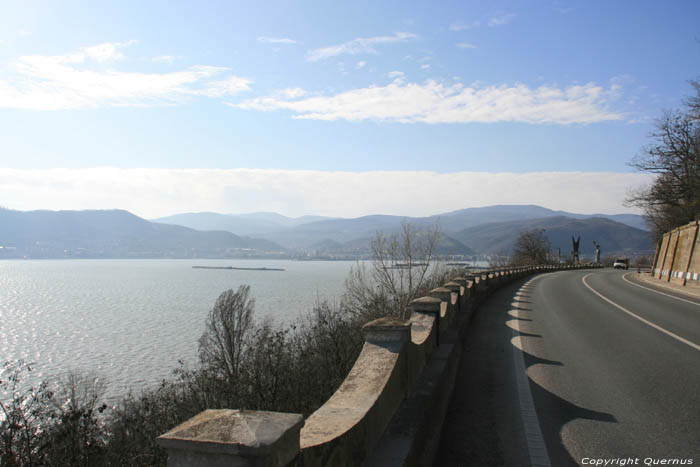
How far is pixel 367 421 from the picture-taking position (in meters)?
3.21

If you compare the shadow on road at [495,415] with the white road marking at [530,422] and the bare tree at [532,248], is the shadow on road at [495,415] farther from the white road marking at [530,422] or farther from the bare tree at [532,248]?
the bare tree at [532,248]

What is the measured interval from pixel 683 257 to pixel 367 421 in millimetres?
33742

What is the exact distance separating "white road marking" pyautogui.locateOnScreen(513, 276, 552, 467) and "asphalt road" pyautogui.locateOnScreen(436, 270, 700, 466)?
1cm

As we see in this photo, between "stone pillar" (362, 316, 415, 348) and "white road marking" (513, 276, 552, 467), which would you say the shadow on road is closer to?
"white road marking" (513, 276, 552, 467)

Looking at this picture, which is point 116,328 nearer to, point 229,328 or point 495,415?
point 229,328

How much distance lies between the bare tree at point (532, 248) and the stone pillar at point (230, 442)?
76045mm

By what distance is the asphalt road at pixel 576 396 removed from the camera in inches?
177

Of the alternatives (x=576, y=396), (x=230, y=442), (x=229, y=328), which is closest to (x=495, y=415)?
(x=576, y=396)

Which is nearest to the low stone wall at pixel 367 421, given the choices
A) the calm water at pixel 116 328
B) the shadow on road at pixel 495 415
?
the shadow on road at pixel 495 415

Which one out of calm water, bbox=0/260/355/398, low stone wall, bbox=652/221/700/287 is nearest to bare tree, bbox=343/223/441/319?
calm water, bbox=0/260/355/398

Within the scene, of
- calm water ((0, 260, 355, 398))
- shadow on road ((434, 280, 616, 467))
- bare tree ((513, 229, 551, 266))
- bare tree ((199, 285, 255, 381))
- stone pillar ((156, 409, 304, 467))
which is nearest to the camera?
stone pillar ((156, 409, 304, 467))

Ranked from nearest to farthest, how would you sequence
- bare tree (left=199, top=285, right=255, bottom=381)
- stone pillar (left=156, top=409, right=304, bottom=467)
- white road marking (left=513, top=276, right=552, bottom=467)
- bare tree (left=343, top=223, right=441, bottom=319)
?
1. stone pillar (left=156, top=409, right=304, bottom=467)
2. white road marking (left=513, top=276, right=552, bottom=467)
3. bare tree (left=343, top=223, right=441, bottom=319)
4. bare tree (left=199, top=285, right=255, bottom=381)

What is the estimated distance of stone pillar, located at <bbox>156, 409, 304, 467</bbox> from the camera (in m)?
1.87

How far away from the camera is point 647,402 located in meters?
5.79
